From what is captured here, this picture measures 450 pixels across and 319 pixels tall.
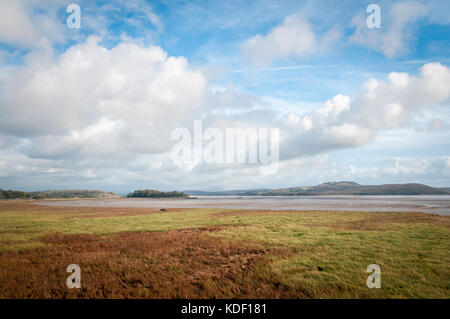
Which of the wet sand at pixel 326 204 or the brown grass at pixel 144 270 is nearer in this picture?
the brown grass at pixel 144 270

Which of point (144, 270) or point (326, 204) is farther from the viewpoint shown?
point (326, 204)

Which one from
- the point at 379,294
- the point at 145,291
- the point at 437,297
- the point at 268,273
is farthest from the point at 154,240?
the point at 437,297

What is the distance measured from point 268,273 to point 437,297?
292 inches

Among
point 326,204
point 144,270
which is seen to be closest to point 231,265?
point 144,270

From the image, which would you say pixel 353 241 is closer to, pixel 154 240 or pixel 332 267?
pixel 332 267

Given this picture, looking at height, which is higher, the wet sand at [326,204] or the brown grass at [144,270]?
the brown grass at [144,270]

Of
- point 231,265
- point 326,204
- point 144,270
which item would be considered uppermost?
point 144,270

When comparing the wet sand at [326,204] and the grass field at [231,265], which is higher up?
the grass field at [231,265]

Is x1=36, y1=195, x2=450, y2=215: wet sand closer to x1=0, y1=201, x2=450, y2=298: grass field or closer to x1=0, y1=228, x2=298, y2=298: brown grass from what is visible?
x1=0, y1=201, x2=450, y2=298: grass field

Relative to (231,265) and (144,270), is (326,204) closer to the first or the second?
(231,265)

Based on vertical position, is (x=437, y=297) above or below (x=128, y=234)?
above

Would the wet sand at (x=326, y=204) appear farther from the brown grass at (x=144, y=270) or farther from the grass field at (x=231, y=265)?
the brown grass at (x=144, y=270)

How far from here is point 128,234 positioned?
26.1 m

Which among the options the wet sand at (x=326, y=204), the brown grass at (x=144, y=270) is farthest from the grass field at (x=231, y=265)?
the wet sand at (x=326, y=204)
